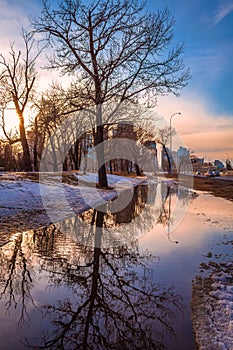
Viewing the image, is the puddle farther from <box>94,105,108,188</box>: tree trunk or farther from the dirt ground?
the dirt ground

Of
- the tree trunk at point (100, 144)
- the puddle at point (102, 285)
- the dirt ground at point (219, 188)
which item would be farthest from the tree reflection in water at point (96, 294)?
the dirt ground at point (219, 188)

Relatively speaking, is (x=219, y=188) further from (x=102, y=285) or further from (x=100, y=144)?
(x=102, y=285)

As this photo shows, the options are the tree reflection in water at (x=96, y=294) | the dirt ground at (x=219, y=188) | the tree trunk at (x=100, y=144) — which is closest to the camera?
the tree reflection in water at (x=96, y=294)

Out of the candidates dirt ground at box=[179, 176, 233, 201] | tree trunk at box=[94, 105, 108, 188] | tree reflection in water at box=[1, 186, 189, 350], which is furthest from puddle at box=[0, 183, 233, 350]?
dirt ground at box=[179, 176, 233, 201]

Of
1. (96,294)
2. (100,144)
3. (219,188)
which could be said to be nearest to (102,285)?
(96,294)

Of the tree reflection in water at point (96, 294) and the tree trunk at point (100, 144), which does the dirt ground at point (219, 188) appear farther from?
the tree reflection in water at point (96, 294)

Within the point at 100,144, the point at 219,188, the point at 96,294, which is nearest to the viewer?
the point at 96,294

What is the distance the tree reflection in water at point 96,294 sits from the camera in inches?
130

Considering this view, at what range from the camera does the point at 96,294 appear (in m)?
4.43

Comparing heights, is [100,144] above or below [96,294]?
above

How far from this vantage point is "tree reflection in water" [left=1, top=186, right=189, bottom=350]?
3.30 meters

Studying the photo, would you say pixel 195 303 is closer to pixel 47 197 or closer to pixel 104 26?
pixel 47 197

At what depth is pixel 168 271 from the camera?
5.36m

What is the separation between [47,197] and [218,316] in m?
11.4
